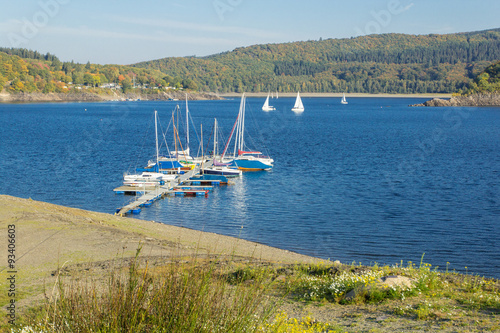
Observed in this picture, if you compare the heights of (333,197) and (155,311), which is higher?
(155,311)

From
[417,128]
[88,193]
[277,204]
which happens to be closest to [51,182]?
[88,193]

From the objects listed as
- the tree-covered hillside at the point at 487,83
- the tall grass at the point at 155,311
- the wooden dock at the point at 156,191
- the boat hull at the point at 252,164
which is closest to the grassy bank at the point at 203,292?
the tall grass at the point at 155,311

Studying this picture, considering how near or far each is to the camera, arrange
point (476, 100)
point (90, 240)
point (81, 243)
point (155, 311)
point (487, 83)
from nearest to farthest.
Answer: point (155, 311), point (81, 243), point (90, 240), point (487, 83), point (476, 100)

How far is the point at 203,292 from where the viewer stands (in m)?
5.03

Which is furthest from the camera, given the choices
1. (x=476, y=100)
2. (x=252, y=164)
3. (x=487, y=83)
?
(x=476, y=100)

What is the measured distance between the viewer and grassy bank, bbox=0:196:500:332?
5.03m

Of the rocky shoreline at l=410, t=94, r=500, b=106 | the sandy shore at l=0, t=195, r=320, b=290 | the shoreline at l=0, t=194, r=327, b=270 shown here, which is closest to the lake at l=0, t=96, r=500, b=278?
the shoreline at l=0, t=194, r=327, b=270

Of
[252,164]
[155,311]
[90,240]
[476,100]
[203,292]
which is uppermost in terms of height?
[476,100]

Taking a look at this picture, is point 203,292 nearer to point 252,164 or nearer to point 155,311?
point 155,311

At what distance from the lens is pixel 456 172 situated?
3897 centimetres

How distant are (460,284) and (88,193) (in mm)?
24125

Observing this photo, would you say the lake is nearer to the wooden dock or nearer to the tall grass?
the wooden dock

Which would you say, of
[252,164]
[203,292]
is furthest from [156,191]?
[203,292]

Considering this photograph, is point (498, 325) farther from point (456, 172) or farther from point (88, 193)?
point (456, 172)
